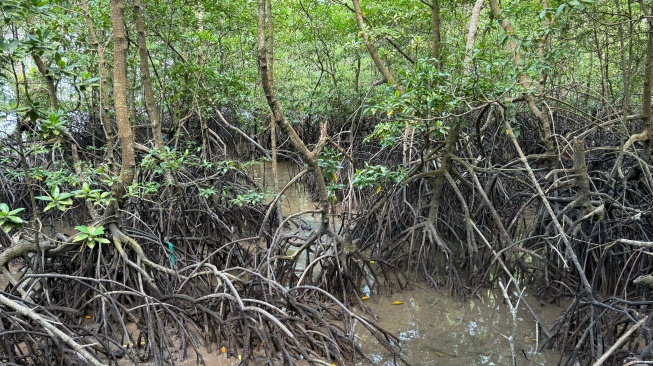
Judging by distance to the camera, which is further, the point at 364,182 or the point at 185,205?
the point at 185,205

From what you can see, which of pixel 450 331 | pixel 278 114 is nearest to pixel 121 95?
pixel 278 114

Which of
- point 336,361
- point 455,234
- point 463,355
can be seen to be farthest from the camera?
point 455,234

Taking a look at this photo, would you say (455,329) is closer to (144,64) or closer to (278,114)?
(278,114)

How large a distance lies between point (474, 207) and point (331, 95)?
16.7 ft

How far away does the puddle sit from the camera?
10.3ft

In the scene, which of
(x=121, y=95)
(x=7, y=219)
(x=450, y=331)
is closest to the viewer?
(x=7, y=219)

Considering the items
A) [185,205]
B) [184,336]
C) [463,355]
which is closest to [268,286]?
[184,336]

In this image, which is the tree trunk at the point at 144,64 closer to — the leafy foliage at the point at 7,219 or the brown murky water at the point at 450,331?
the brown murky water at the point at 450,331

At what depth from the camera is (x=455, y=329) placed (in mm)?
3545

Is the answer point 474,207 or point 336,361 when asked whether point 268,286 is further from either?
point 474,207

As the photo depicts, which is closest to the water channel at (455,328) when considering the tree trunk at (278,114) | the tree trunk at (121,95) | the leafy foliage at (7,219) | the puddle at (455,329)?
the puddle at (455,329)

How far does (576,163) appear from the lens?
356 centimetres

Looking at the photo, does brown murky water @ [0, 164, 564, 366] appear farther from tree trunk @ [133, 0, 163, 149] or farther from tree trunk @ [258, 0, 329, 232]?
tree trunk @ [133, 0, 163, 149]

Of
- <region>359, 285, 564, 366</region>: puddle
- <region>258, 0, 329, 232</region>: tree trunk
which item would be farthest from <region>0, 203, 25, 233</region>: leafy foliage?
<region>359, 285, 564, 366</region>: puddle
